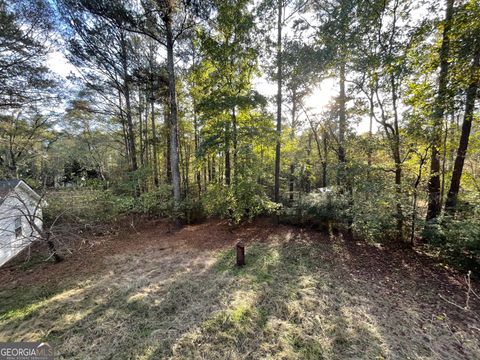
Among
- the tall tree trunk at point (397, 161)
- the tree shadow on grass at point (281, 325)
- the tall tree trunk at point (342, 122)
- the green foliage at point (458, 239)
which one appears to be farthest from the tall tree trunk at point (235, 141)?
the green foliage at point (458, 239)

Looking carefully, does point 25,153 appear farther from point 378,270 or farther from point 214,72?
point 378,270

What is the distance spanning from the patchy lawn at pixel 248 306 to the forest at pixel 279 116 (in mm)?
52

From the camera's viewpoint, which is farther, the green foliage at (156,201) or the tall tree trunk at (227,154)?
the green foliage at (156,201)

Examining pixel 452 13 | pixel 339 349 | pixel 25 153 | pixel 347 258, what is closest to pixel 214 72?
pixel 452 13

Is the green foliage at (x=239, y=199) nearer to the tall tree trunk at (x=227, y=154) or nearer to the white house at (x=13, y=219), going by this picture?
the tall tree trunk at (x=227, y=154)

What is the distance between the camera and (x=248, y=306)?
3.13 meters

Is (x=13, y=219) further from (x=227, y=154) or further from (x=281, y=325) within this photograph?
(x=281, y=325)

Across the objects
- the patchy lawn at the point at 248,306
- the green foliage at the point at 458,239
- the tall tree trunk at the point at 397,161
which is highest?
the tall tree trunk at the point at 397,161

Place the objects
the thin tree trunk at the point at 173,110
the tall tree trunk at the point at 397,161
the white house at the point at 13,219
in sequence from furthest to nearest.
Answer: the thin tree trunk at the point at 173,110 < the white house at the point at 13,219 < the tall tree trunk at the point at 397,161

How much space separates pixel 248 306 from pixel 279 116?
6.56 meters

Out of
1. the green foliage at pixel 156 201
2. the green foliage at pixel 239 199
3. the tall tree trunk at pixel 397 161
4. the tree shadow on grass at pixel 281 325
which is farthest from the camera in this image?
the green foliage at pixel 156 201

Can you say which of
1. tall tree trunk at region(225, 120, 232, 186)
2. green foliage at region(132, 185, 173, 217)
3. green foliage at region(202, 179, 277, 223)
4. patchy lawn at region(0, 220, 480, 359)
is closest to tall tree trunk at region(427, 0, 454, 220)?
patchy lawn at region(0, 220, 480, 359)

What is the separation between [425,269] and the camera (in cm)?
432

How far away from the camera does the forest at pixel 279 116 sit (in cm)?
391
